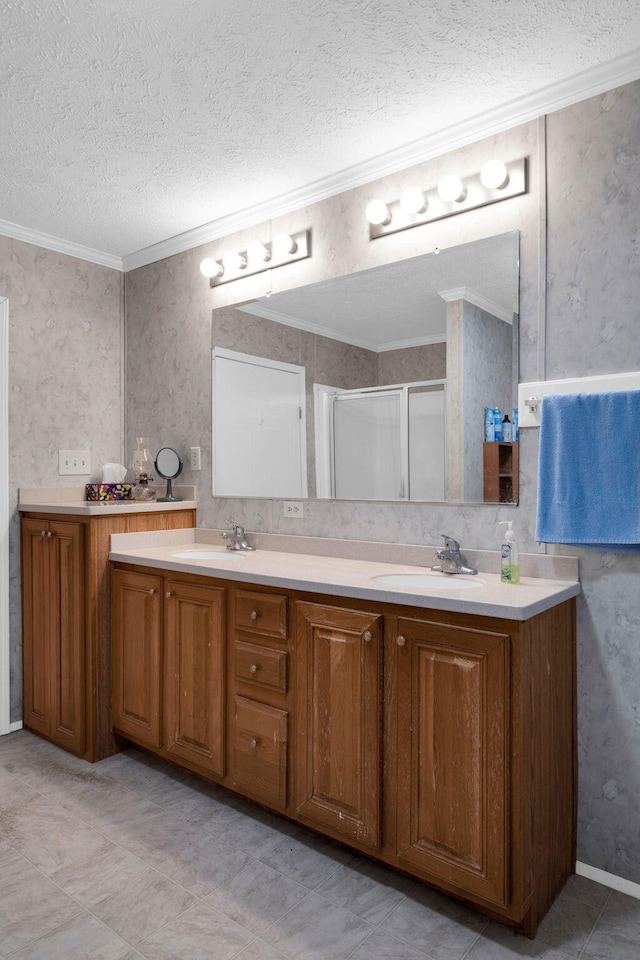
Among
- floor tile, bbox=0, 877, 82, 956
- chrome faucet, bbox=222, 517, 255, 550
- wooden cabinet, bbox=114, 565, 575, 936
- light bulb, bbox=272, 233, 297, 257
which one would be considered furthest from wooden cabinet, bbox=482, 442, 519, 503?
floor tile, bbox=0, 877, 82, 956

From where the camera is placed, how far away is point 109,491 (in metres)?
3.03

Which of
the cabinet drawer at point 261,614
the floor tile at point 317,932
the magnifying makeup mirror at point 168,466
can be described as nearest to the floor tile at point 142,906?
the floor tile at point 317,932

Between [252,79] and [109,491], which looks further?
[109,491]

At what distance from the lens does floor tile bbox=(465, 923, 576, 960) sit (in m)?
1.52

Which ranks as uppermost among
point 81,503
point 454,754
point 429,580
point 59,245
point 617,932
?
point 59,245

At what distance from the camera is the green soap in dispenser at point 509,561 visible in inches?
74.2

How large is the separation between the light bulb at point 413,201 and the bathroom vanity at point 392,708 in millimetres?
1295

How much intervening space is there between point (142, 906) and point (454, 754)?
3.16 ft

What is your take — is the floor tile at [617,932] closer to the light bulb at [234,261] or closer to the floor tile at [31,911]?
the floor tile at [31,911]

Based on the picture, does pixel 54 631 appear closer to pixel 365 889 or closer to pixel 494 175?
pixel 365 889

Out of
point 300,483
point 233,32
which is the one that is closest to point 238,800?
point 300,483

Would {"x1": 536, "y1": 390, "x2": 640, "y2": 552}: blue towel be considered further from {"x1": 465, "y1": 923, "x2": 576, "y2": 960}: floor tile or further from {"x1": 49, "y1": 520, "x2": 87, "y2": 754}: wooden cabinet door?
{"x1": 49, "y1": 520, "x2": 87, "y2": 754}: wooden cabinet door

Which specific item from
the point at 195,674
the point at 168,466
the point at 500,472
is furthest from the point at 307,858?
the point at 168,466

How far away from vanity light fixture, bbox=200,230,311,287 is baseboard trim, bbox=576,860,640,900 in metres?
2.39
